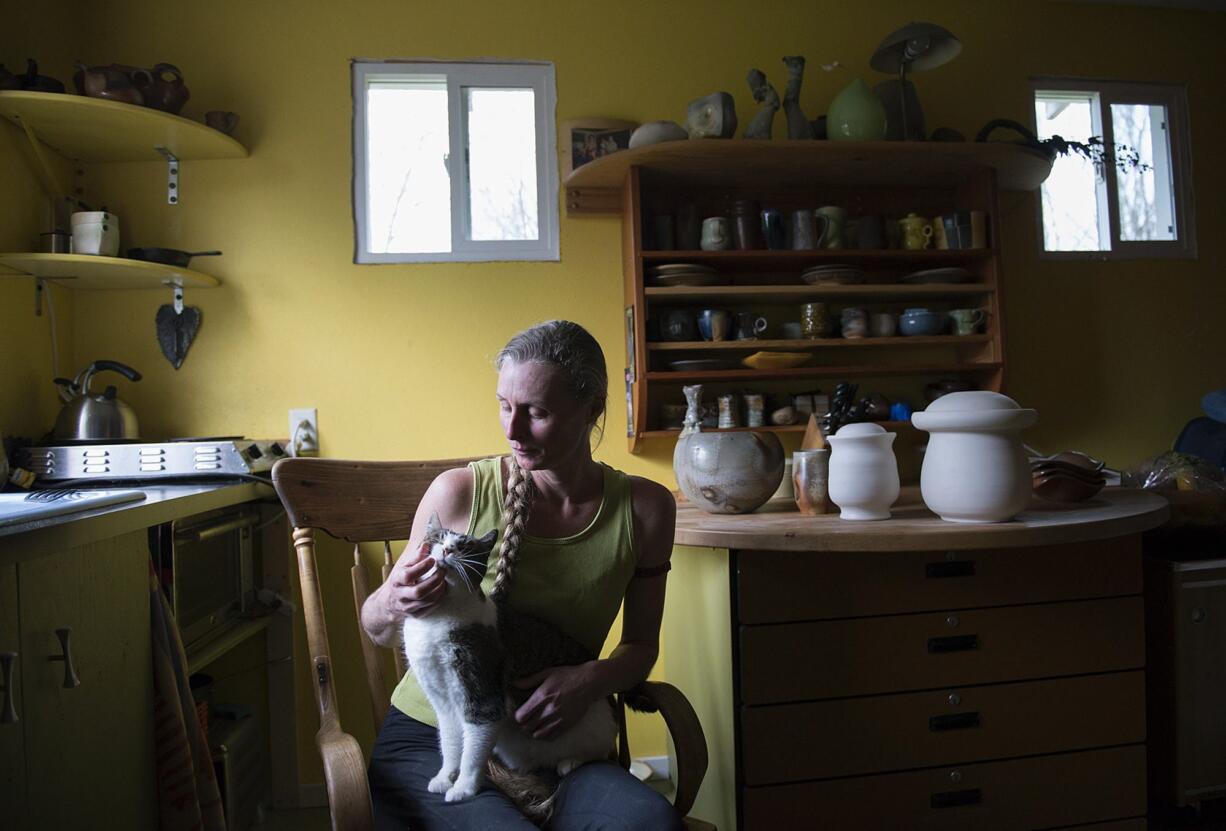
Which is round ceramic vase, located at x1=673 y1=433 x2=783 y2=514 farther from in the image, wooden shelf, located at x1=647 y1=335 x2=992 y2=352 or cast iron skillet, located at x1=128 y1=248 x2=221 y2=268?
cast iron skillet, located at x1=128 y1=248 x2=221 y2=268

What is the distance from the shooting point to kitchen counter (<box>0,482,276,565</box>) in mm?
1126

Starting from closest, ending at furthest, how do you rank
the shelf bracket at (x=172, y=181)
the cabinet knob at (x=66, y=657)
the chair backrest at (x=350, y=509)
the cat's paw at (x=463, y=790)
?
the cat's paw at (x=463, y=790) < the cabinet knob at (x=66, y=657) < the chair backrest at (x=350, y=509) < the shelf bracket at (x=172, y=181)

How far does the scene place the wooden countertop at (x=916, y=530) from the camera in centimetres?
139

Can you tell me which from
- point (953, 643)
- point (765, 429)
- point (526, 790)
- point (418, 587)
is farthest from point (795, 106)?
point (526, 790)

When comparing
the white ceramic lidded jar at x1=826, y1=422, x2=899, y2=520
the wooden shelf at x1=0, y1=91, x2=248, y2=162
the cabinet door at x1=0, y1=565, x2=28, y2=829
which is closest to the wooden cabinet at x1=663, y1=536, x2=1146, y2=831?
the white ceramic lidded jar at x1=826, y1=422, x2=899, y2=520


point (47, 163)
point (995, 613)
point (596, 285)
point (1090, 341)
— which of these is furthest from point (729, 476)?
point (47, 163)

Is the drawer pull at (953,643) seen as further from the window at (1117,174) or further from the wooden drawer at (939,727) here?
the window at (1117,174)

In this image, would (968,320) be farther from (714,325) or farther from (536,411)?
(536,411)

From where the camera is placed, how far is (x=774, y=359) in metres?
2.34

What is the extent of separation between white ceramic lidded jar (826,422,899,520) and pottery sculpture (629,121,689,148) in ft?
3.77

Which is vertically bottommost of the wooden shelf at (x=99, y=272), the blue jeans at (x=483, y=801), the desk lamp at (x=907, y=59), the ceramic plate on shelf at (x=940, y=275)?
the blue jeans at (x=483, y=801)

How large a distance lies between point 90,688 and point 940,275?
251cm

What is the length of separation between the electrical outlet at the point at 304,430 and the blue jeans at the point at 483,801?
4.37 ft

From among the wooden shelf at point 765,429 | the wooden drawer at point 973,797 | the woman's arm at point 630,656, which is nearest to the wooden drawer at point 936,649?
the wooden drawer at point 973,797
